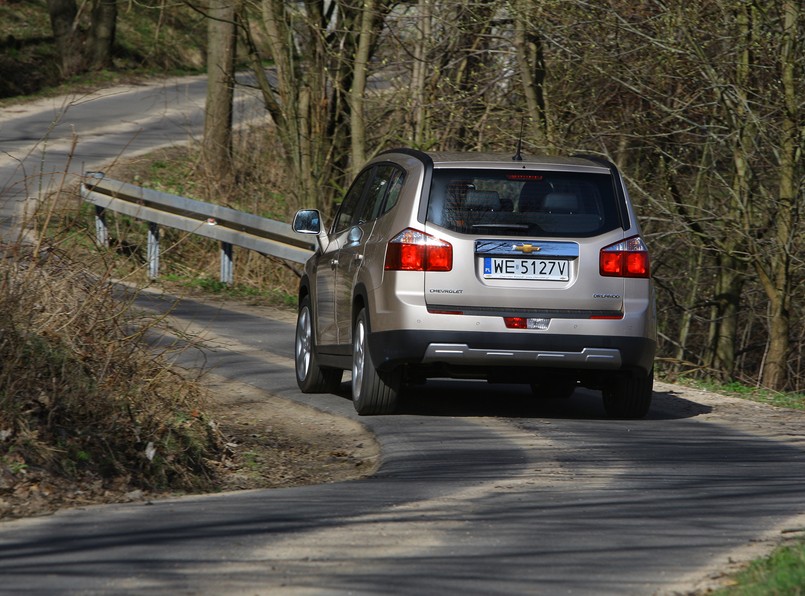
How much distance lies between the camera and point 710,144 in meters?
17.0

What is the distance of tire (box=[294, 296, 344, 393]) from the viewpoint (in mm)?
11430

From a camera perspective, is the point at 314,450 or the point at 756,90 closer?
the point at 314,450

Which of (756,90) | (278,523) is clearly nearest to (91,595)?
(278,523)

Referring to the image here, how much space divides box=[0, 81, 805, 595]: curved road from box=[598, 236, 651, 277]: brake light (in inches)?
41.7

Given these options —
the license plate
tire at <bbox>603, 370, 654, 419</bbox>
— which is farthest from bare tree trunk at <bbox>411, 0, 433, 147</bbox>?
the license plate

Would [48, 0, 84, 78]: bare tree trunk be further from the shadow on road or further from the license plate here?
the license plate

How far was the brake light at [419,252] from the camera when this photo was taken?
9.47 metres

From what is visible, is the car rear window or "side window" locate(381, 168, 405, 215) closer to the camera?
the car rear window

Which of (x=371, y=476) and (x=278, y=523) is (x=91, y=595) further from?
(x=371, y=476)

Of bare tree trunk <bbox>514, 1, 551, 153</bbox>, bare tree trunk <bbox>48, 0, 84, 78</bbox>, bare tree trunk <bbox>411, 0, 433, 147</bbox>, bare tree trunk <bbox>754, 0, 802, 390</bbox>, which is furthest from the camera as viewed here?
bare tree trunk <bbox>48, 0, 84, 78</bbox>

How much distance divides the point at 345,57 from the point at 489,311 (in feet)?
39.1

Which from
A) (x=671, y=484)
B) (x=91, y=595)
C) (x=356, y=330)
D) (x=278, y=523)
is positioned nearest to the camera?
(x=91, y=595)

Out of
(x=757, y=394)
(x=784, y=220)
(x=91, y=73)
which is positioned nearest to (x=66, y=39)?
(x=91, y=73)

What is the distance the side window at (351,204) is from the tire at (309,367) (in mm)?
725
